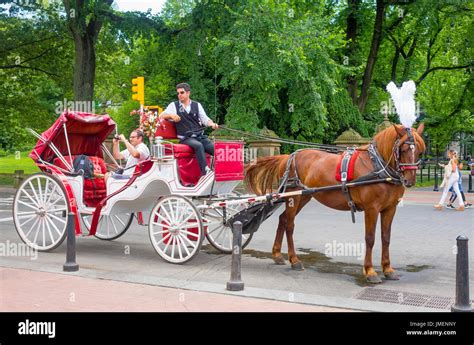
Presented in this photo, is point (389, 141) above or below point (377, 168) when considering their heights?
above

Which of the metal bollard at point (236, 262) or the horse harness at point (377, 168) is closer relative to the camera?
the metal bollard at point (236, 262)

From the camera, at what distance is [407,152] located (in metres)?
7.43

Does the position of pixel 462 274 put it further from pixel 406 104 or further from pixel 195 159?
pixel 195 159

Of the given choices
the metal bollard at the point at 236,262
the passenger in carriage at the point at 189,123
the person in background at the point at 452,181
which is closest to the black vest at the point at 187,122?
the passenger in carriage at the point at 189,123

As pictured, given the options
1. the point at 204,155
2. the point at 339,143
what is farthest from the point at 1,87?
the point at 204,155

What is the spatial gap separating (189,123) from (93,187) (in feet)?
8.19

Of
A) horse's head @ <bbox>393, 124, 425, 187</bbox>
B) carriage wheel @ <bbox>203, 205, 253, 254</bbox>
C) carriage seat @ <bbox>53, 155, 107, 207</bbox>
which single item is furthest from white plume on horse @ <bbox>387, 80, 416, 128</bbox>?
carriage seat @ <bbox>53, 155, 107, 207</bbox>

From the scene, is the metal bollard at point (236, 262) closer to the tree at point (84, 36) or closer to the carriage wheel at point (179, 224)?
the carriage wheel at point (179, 224)

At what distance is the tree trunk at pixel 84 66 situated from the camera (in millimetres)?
22469

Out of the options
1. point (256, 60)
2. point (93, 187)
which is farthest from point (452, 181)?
point (93, 187)

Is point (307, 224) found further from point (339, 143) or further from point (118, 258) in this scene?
point (339, 143)

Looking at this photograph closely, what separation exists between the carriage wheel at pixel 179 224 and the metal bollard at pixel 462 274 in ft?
12.7

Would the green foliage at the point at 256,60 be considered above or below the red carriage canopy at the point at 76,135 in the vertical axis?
above
